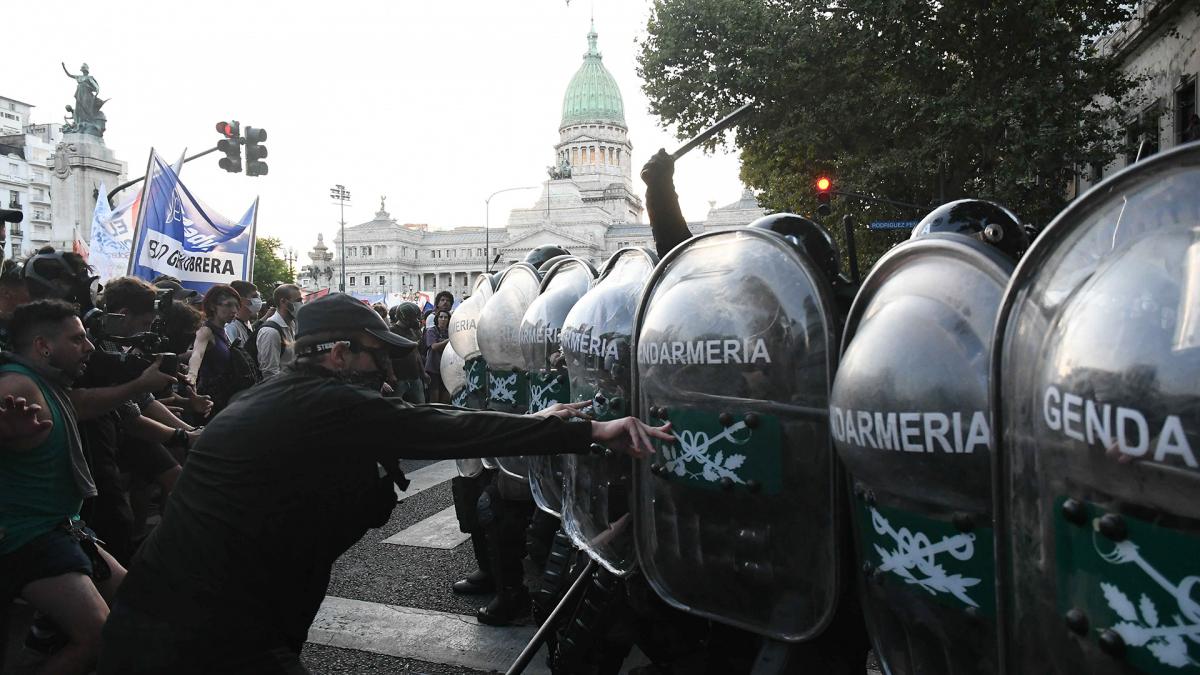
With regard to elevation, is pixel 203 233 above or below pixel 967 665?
above

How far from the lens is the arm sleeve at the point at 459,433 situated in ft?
7.40

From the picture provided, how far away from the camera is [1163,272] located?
1.20 m

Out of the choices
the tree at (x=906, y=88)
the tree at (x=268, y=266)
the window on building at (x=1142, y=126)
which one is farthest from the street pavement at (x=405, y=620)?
the tree at (x=268, y=266)

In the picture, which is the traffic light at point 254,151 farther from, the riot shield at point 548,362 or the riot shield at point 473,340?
the riot shield at point 548,362

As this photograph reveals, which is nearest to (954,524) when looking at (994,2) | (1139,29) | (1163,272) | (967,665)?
(967,665)

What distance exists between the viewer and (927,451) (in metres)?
1.63

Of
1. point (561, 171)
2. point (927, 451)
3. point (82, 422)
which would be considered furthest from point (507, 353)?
point (561, 171)

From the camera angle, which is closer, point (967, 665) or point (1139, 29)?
point (967, 665)

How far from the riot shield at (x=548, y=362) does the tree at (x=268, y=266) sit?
72786 millimetres

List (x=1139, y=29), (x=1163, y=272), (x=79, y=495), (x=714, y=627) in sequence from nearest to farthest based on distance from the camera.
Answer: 1. (x=1163, y=272)
2. (x=714, y=627)
3. (x=79, y=495)
4. (x=1139, y=29)

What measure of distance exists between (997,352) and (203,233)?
9.16 metres

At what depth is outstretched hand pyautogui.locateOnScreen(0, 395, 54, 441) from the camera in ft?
9.51

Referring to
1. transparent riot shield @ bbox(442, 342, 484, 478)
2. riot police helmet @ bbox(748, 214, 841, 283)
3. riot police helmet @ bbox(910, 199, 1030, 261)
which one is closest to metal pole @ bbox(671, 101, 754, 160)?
riot police helmet @ bbox(748, 214, 841, 283)

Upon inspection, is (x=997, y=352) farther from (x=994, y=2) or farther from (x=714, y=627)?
(x=994, y=2)
